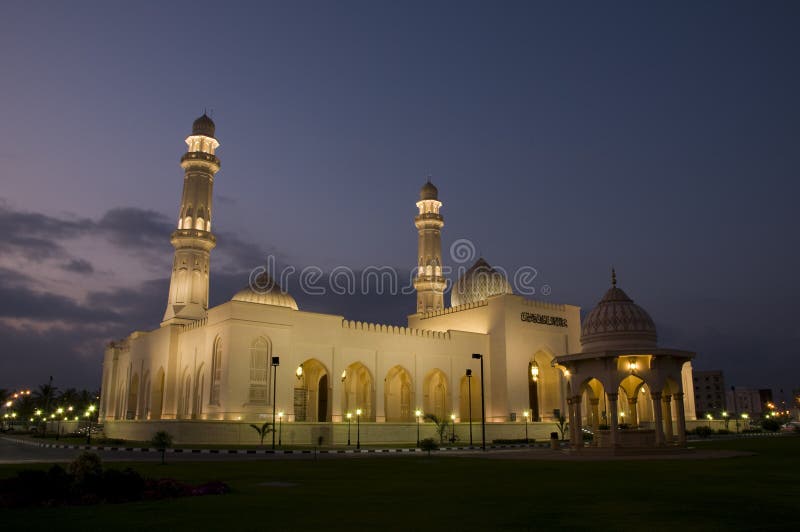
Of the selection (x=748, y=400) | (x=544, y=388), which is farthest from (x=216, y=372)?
(x=748, y=400)

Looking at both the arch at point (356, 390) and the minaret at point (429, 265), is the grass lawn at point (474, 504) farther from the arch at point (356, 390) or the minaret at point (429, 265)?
the minaret at point (429, 265)

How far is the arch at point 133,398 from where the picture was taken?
4772 cm

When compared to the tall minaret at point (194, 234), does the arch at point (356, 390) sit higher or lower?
lower

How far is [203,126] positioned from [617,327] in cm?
3559

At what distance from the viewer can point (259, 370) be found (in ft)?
→ 120

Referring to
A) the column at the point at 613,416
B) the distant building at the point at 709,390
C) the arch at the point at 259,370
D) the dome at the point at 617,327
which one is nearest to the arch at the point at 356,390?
the arch at the point at 259,370

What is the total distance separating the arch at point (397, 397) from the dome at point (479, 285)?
9054mm

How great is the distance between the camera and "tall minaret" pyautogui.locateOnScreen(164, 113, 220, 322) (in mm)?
44750

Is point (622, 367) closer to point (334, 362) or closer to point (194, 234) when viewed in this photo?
point (334, 362)

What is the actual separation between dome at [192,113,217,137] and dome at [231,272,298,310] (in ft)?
41.4

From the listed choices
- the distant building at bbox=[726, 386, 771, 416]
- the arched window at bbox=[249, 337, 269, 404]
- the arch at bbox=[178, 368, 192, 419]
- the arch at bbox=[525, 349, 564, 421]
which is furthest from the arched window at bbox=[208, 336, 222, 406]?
the distant building at bbox=[726, 386, 771, 416]

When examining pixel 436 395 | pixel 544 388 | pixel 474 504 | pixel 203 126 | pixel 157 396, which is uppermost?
pixel 203 126

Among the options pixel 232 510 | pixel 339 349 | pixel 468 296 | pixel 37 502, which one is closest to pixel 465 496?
pixel 232 510

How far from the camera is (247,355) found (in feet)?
118
